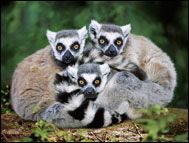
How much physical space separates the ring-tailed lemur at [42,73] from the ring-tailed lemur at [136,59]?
26 centimetres

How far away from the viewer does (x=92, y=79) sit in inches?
306

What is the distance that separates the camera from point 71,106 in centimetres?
753

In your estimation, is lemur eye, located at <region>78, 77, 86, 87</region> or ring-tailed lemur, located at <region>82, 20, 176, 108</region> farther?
ring-tailed lemur, located at <region>82, 20, 176, 108</region>

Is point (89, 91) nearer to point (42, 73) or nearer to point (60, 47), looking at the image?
point (42, 73)

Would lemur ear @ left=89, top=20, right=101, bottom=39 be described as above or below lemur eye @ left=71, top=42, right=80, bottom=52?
above

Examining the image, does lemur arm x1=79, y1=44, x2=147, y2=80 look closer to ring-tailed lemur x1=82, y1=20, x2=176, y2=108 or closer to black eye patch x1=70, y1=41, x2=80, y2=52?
ring-tailed lemur x1=82, y1=20, x2=176, y2=108

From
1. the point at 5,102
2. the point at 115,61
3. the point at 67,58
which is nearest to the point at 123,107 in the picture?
the point at 115,61

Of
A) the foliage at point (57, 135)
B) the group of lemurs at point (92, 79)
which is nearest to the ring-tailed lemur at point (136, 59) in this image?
the group of lemurs at point (92, 79)

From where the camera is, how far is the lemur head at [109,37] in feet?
27.4

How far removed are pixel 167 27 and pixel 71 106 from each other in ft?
20.7

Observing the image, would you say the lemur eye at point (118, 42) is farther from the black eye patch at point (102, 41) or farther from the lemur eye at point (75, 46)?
the lemur eye at point (75, 46)

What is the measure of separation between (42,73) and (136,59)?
1162 mm

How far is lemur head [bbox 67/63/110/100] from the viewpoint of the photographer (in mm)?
7719

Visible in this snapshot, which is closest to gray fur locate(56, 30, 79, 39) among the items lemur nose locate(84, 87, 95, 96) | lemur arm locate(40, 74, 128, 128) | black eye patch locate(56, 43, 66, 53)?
black eye patch locate(56, 43, 66, 53)
